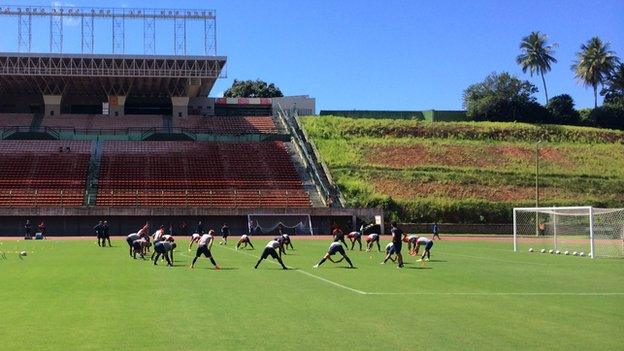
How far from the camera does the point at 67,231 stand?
182 ft

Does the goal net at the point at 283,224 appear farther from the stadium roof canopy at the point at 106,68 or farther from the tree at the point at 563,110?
the tree at the point at 563,110

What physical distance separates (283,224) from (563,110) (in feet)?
216

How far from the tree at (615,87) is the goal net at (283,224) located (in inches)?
2912

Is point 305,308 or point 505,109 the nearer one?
point 305,308

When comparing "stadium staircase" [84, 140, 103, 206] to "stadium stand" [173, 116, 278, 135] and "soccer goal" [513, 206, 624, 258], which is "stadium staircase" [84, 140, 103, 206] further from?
"soccer goal" [513, 206, 624, 258]

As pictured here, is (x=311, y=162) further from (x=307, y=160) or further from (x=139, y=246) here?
(x=139, y=246)

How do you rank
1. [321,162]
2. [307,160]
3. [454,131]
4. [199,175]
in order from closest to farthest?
[199,175] → [307,160] → [321,162] → [454,131]

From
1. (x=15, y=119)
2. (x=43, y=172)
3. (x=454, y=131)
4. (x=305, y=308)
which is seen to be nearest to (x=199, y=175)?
(x=43, y=172)

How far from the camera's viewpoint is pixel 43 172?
64750 mm

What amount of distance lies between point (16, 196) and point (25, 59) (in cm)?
2399

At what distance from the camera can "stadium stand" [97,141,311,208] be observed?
201ft

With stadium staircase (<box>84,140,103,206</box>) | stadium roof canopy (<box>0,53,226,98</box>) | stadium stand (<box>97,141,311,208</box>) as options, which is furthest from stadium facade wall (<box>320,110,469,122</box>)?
stadium staircase (<box>84,140,103,206</box>)

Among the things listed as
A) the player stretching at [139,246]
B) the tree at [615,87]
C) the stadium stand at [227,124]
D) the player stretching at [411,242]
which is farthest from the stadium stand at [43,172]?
the tree at [615,87]

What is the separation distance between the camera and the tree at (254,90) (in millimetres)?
125438
